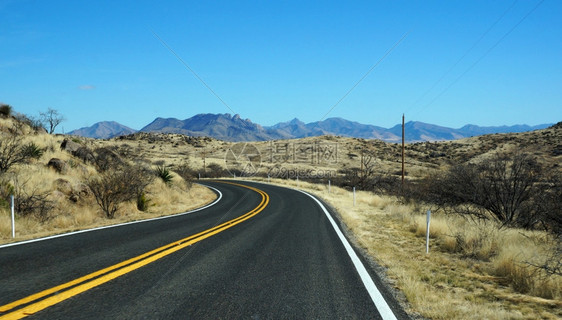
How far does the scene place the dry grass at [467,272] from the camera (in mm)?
4906

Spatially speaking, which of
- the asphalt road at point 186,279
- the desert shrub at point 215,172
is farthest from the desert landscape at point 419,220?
the desert shrub at point 215,172

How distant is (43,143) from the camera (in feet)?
67.3

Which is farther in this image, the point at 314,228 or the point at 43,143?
the point at 43,143

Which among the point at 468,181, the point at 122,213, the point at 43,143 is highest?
the point at 43,143

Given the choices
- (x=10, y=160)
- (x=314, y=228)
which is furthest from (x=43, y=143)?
(x=314, y=228)

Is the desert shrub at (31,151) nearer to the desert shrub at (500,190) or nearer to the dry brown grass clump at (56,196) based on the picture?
the dry brown grass clump at (56,196)

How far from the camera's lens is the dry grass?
491 cm

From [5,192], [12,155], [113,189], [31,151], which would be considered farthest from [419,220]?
[31,151]

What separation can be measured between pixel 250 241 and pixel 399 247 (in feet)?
13.6

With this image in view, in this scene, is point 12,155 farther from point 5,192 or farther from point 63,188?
point 5,192

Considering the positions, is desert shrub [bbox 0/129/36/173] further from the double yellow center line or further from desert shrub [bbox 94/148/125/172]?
the double yellow center line

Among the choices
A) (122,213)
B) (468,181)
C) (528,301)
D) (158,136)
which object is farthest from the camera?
(158,136)

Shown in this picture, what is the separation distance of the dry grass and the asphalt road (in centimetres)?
74

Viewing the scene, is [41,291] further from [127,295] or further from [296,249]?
[296,249]
